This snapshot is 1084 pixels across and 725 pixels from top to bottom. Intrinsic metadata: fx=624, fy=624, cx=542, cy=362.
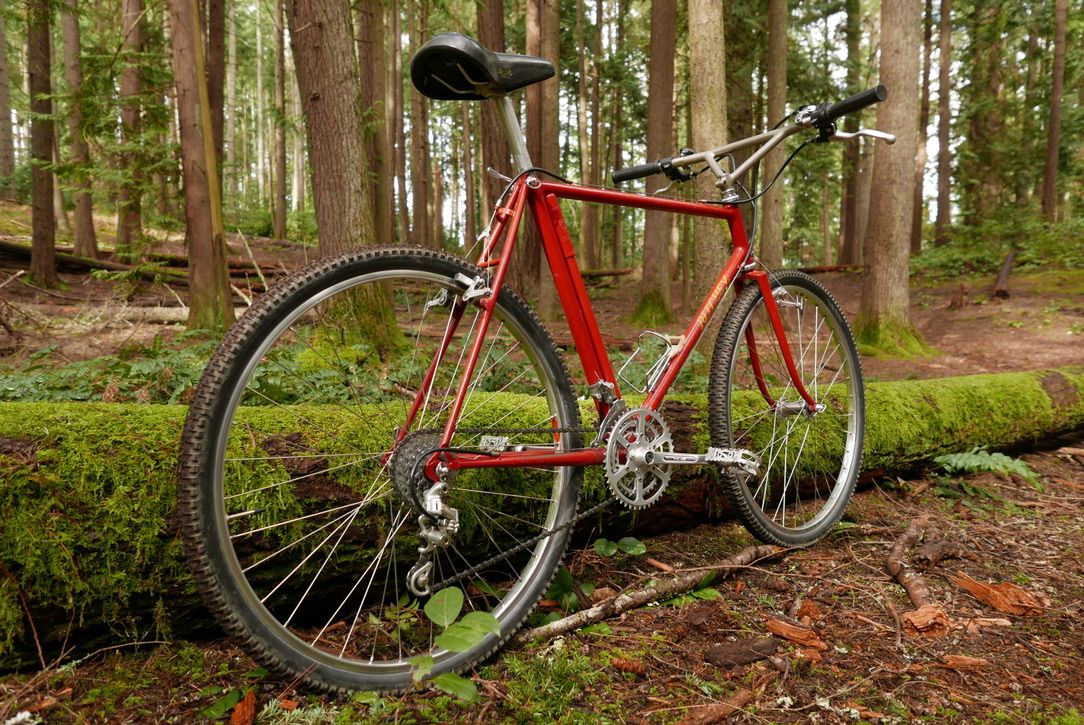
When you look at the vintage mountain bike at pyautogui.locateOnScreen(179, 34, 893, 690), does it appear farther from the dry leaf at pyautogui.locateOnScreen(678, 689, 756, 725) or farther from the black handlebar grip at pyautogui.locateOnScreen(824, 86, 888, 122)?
the dry leaf at pyautogui.locateOnScreen(678, 689, 756, 725)

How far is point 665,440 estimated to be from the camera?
2.25m

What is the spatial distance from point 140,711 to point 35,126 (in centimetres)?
1149

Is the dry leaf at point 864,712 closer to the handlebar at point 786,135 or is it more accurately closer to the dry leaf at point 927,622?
the dry leaf at point 927,622

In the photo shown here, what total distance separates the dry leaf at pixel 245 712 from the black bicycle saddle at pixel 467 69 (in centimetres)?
163

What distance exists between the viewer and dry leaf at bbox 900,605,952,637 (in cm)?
201

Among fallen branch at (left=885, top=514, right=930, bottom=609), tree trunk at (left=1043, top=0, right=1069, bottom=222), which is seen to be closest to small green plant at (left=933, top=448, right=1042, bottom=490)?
fallen branch at (left=885, top=514, right=930, bottom=609)

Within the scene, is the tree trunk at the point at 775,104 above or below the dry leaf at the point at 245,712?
above

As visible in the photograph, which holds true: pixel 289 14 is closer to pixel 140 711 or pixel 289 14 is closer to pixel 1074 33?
pixel 140 711

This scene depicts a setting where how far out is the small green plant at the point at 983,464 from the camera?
3475mm

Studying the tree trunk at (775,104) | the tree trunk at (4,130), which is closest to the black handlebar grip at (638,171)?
the tree trunk at (775,104)

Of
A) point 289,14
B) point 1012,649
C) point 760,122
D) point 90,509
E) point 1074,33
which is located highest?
point 1074,33

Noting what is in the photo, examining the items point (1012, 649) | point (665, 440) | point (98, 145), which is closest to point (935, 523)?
point (1012, 649)

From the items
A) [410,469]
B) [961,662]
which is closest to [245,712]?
[410,469]

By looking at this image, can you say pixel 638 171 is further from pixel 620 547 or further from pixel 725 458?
pixel 620 547
